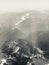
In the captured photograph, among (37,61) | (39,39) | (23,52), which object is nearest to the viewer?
(37,61)

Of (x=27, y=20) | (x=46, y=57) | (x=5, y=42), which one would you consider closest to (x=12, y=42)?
(x=5, y=42)

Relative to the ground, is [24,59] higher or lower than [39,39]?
lower

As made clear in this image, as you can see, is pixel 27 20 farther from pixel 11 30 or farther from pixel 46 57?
pixel 46 57

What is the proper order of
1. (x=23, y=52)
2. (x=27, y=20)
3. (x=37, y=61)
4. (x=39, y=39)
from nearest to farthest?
(x=37, y=61), (x=23, y=52), (x=39, y=39), (x=27, y=20)

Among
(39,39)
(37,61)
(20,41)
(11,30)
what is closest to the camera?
(37,61)

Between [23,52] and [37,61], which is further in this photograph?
[23,52]

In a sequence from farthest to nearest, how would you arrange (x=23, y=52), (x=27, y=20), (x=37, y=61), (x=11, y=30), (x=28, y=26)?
(x=27, y=20)
(x=28, y=26)
(x=11, y=30)
(x=23, y=52)
(x=37, y=61)

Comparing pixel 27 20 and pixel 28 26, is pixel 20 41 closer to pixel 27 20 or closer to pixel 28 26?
pixel 28 26

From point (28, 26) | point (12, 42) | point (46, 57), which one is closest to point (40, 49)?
point (46, 57)

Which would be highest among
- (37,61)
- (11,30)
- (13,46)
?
(11,30)
